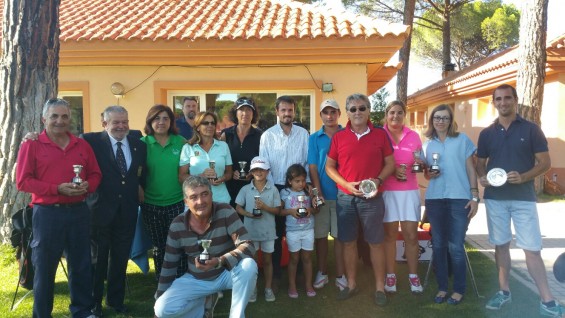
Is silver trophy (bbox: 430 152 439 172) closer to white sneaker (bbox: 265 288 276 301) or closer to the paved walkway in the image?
the paved walkway

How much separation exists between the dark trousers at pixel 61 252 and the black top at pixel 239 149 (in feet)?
5.25

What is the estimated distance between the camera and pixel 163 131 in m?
4.34

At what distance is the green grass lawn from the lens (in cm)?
416

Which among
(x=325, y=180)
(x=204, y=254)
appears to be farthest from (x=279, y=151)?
(x=204, y=254)

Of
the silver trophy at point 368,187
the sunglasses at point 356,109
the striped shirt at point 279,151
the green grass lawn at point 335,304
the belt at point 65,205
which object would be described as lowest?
the green grass lawn at point 335,304

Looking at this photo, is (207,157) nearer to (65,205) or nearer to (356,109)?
(65,205)

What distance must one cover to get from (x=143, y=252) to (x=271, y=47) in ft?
14.5

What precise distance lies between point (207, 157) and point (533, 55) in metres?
9.15

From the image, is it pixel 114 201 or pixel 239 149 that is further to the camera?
pixel 239 149

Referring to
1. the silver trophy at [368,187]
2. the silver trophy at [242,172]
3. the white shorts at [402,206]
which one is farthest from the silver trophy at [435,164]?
the silver trophy at [242,172]

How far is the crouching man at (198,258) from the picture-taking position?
337cm

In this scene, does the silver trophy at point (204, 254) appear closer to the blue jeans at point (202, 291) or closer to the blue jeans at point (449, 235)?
the blue jeans at point (202, 291)

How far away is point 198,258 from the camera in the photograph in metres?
3.28

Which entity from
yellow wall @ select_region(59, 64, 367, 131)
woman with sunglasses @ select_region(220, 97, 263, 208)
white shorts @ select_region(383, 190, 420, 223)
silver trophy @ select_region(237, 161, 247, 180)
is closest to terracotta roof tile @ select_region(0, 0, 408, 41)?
yellow wall @ select_region(59, 64, 367, 131)
